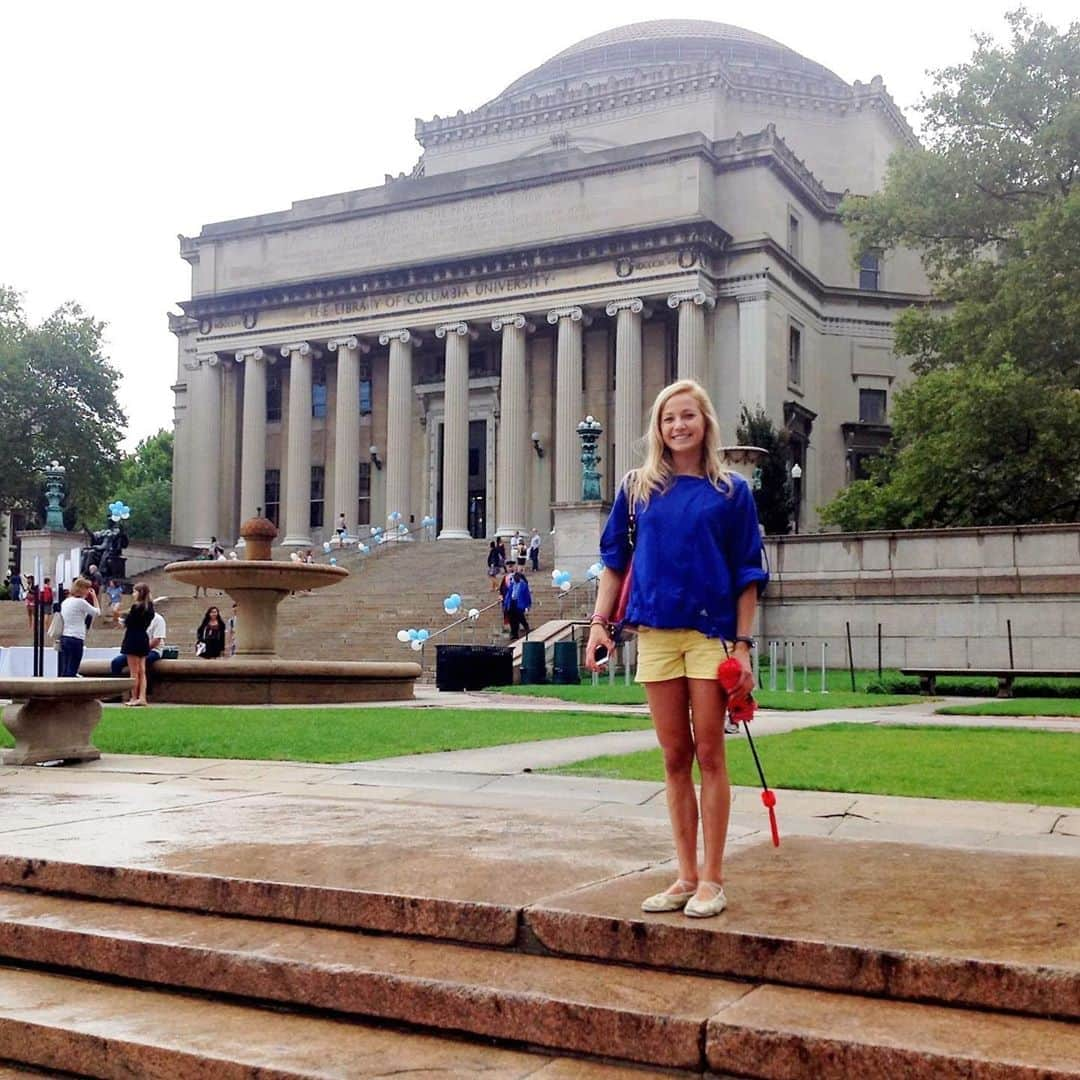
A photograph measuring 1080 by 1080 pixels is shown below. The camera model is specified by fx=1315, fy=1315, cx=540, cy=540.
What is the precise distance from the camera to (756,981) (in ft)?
14.7

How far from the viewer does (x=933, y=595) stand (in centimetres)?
3109

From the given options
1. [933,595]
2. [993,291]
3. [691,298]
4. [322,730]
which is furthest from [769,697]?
[691,298]

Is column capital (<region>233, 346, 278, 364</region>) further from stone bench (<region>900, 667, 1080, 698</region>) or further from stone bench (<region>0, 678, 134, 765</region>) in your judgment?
stone bench (<region>0, 678, 134, 765</region>)

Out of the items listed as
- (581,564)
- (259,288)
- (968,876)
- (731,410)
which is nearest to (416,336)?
(259,288)

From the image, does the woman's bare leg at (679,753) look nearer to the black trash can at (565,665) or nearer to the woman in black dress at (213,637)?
the woman in black dress at (213,637)

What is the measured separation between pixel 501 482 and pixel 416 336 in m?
8.52

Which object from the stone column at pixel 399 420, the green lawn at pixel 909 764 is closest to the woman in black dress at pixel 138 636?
the green lawn at pixel 909 764

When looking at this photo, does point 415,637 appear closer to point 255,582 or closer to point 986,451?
point 255,582

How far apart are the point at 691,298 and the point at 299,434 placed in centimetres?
1976

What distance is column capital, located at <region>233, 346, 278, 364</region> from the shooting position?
6238 cm

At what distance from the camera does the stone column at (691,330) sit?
53.0 m

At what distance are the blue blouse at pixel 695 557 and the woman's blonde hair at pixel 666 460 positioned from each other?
0.04m

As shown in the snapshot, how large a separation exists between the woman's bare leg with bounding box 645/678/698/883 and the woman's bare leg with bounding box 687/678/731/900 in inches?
2.2

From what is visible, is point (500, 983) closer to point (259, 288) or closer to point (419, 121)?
point (259, 288)
